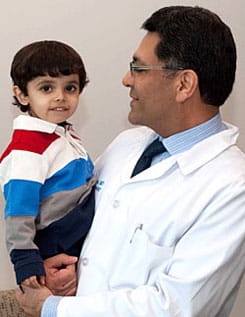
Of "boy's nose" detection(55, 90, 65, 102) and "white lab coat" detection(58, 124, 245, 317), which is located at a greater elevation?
"boy's nose" detection(55, 90, 65, 102)

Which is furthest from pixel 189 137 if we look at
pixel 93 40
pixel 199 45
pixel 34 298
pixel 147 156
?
pixel 93 40

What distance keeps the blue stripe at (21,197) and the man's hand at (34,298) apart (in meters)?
0.21

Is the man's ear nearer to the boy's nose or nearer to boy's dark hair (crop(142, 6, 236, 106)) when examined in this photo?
boy's dark hair (crop(142, 6, 236, 106))

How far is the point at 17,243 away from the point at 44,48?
0.55m

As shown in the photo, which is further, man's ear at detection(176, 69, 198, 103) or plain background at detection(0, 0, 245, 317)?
plain background at detection(0, 0, 245, 317)

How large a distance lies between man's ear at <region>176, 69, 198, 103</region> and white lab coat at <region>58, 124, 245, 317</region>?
0.44 ft

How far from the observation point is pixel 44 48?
156 centimetres

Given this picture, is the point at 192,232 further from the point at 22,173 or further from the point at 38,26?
the point at 38,26

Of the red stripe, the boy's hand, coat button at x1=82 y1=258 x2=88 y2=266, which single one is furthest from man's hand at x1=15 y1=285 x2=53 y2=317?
the red stripe

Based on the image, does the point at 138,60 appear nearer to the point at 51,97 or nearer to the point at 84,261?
the point at 51,97

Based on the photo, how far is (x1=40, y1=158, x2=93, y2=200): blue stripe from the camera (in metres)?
1.54

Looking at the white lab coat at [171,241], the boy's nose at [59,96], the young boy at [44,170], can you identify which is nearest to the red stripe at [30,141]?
the young boy at [44,170]

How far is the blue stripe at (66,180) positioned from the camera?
1.54 metres

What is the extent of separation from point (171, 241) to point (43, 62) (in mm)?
605
